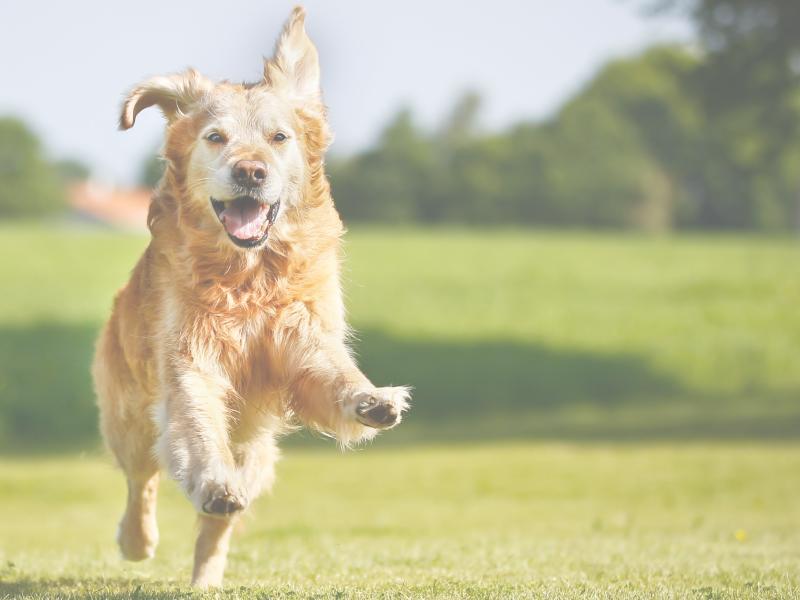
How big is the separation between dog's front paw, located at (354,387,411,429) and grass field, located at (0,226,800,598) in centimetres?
81

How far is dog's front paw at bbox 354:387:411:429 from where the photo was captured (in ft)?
17.3

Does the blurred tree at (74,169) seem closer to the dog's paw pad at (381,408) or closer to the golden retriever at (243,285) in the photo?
the golden retriever at (243,285)

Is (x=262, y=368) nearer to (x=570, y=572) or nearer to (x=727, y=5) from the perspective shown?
(x=570, y=572)

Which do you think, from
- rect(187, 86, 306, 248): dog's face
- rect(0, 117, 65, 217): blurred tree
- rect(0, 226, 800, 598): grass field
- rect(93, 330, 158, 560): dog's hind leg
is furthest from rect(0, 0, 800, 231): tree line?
rect(187, 86, 306, 248): dog's face

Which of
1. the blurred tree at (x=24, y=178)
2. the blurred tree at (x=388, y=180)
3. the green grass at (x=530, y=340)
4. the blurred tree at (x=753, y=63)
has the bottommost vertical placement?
the green grass at (x=530, y=340)

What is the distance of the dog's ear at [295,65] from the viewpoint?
6324 millimetres

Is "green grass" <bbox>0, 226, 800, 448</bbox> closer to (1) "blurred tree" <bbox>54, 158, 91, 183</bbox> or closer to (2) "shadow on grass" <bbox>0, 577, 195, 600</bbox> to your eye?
(2) "shadow on grass" <bbox>0, 577, 195, 600</bbox>

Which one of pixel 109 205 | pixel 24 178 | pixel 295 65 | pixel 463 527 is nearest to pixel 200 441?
pixel 295 65

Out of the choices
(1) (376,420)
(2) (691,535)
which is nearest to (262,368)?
(1) (376,420)

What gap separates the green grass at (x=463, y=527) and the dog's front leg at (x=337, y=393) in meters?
0.77

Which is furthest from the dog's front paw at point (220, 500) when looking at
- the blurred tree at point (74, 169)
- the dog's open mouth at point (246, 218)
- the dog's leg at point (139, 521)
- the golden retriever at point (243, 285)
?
the blurred tree at point (74, 169)

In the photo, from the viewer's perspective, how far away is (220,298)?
19.2 feet

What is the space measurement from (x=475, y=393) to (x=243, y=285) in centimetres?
1984

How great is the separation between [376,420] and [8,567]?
3198 millimetres
